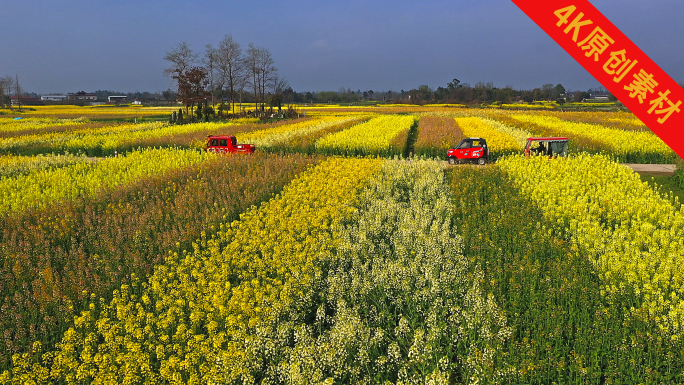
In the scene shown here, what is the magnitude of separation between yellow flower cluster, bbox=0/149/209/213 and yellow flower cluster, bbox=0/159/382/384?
23.4 ft

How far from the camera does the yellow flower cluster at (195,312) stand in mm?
4926

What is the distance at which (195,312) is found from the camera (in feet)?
19.0

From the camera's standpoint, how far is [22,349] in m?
5.93

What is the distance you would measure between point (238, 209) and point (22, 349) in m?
6.39

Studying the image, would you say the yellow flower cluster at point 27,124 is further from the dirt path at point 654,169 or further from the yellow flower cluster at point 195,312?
the dirt path at point 654,169

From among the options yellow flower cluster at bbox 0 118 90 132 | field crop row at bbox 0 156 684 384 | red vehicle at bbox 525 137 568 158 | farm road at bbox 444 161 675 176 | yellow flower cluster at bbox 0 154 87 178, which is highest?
yellow flower cluster at bbox 0 118 90 132

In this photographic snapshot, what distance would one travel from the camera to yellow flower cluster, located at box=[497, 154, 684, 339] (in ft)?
21.1

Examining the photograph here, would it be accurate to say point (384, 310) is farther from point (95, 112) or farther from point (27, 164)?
point (95, 112)

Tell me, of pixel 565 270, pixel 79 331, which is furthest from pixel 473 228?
pixel 79 331

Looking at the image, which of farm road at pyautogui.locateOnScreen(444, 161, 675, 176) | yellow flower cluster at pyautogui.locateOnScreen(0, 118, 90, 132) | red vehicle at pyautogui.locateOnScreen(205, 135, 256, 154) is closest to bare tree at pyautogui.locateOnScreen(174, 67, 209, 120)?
yellow flower cluster at pyautogui.locateOnScreen(0, 118, 90, 132)

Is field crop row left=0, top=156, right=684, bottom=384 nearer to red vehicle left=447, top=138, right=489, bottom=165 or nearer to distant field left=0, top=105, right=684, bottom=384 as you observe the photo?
distant field left=0, top=105, right=684, bottom=384

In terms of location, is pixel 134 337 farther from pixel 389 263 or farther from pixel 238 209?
pixel 238 209

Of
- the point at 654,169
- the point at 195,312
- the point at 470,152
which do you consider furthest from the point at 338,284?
the point at 654,169

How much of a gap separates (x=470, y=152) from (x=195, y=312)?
1950 centimetres
